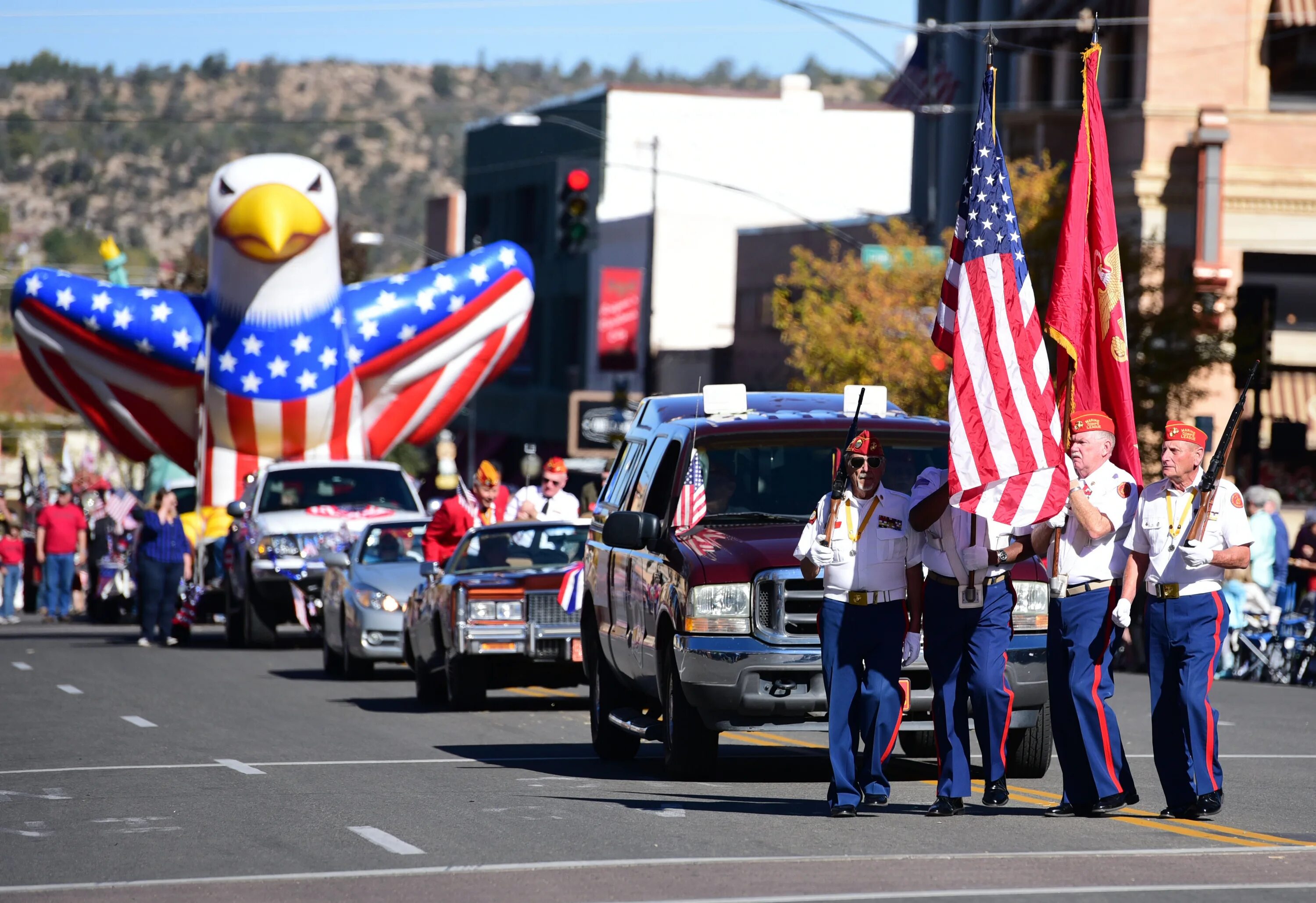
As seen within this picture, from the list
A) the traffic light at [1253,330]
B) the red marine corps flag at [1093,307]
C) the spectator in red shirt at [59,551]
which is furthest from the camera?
the spectator in red shirt at [59,551]

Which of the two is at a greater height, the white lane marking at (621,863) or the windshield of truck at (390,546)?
the windshield of truck at (390,546)

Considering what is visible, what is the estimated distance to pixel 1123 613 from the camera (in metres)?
10.2

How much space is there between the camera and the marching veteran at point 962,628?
33.9 feet

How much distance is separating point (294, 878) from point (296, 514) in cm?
1694

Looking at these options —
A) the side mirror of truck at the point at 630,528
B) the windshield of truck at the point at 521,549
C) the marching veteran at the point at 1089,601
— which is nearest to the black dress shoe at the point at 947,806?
the marching veteran at the point at 1089,601

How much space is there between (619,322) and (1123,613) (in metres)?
46.6

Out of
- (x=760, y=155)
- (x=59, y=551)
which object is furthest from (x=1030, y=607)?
(x=760, y=155)

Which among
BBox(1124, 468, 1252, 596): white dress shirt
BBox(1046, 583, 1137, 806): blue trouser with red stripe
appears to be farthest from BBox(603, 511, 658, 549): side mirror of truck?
BBox(1124, 468, 1252, 596): white dress shirt

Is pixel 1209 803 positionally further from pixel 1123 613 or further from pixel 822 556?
pixel 822 556

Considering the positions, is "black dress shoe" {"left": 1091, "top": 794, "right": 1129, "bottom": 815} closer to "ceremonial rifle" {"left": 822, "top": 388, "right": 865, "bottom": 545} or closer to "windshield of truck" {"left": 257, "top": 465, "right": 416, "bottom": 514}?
"ceremonial rifle" {"left": 822, "top": 388, "right": 865, "bottom": 545}

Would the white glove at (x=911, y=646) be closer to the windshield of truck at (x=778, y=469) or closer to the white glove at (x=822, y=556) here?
the white glove at (x=822, y=556)

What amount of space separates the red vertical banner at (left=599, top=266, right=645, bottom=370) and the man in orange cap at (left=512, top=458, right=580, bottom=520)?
3537cm

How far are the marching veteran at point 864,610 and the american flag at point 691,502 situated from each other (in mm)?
2040

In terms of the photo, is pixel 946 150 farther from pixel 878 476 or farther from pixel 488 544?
pixel 878 476
